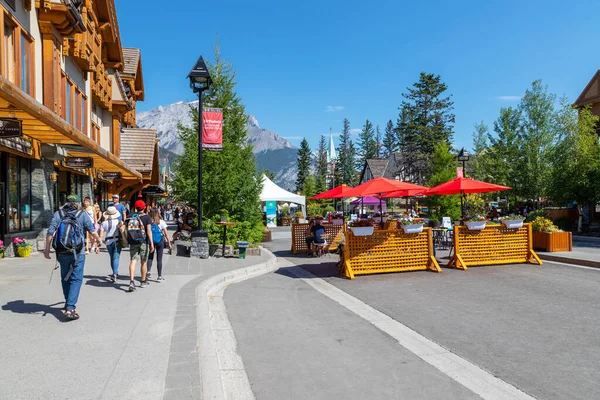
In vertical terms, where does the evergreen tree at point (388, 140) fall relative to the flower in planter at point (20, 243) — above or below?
above

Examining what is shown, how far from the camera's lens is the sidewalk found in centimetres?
373

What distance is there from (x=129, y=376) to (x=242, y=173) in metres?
11.8

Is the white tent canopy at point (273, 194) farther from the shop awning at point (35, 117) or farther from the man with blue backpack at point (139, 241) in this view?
the man with blue backpack at point (139, 241)

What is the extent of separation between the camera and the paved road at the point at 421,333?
420cm

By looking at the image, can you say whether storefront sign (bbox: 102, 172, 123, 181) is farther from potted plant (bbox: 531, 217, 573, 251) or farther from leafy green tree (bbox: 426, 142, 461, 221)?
leafy green tree (bbox: 426, 142, 461, 221)

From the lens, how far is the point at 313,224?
15.6 m

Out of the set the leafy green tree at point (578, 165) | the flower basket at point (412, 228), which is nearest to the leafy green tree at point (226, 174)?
the flower basket at point (412, 228)

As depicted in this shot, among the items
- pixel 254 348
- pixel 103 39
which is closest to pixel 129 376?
pixel 254 348

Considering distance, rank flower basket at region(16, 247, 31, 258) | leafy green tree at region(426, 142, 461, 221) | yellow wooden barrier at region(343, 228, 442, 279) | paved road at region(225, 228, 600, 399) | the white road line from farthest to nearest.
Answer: leafy green tree at region(426, 142, 461, 221) < flower basket at region(16, 247, 31, 258) < yellow wooden barrier at region(343, 228, 442, 279) < paved road at region(225, 228, 600, 399) < the white road line

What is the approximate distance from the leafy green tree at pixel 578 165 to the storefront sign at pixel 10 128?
78.0ft

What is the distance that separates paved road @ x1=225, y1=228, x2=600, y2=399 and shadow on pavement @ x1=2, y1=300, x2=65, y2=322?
242 cm

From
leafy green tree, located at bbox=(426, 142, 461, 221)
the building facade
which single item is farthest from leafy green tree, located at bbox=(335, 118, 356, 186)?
the building facade

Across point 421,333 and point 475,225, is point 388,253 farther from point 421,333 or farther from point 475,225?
point 421,333

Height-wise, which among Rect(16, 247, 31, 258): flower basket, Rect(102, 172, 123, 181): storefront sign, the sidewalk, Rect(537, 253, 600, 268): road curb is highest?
Rect(102, 172, 123, 181): storefront sign
